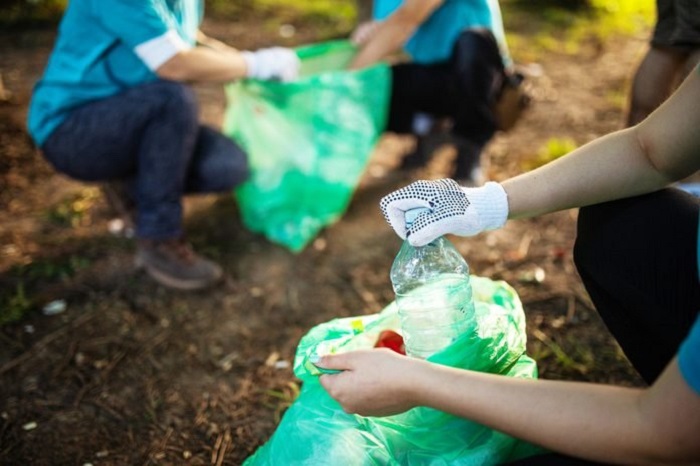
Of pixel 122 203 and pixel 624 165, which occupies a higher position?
A: pixel 624 165

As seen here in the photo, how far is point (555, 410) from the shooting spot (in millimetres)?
1044

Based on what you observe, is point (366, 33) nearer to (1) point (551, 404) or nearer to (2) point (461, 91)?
(2) point (461, 91)

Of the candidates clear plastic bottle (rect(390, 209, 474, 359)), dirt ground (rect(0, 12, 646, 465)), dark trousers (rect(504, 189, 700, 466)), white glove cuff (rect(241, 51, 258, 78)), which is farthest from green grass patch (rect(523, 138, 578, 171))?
dark trousers (rect(504, 189, 700, 466))

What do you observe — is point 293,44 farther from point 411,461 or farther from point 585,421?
point 585,421

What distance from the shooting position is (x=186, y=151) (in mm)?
2314

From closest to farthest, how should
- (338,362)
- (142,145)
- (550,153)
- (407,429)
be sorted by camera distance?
(338,362), (407,429), (142,145), (550,153)

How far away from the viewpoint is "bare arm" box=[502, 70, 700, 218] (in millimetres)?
1321

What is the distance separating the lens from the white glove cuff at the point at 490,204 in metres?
1.45

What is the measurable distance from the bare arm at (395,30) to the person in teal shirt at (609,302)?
4.01ft

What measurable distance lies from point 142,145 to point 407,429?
4.65 feet

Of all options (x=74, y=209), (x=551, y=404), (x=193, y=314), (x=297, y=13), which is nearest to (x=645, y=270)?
(x=551, y=404)

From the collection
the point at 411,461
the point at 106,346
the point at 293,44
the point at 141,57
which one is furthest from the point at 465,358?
the point at 293,44

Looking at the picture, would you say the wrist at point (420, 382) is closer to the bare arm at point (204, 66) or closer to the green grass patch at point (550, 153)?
the bare arm at point (204, 66)

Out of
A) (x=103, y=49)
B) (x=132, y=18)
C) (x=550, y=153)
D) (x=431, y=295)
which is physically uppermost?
(x=132, y=18)
